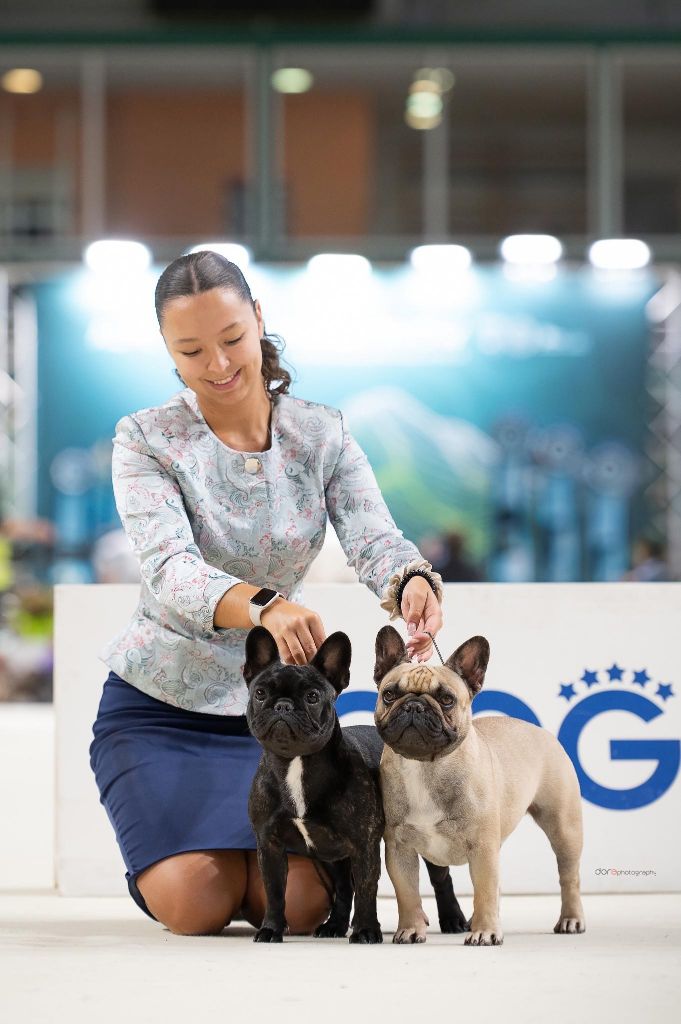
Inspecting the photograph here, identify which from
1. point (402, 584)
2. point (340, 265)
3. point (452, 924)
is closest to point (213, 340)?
point (402, 584)

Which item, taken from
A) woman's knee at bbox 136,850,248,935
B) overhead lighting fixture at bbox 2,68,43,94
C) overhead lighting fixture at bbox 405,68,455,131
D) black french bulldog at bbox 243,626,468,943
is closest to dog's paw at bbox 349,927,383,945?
black french bulldog at bbox 243,626,468,943

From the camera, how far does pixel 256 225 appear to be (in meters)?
11.1

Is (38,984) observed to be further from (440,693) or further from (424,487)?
(424,487)

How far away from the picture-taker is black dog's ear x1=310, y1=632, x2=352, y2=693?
8.85 ft

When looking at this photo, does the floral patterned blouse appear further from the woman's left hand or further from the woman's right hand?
the woman's right hand

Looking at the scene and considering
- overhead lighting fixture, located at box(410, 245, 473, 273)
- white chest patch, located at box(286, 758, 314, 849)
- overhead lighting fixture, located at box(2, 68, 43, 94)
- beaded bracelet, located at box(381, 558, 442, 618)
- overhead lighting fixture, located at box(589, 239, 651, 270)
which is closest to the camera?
white chest patch, located at box(286, 758, 314, 849)

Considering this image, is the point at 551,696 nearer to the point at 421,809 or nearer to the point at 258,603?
the point at 421,809

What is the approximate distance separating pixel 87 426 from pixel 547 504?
3214 mm

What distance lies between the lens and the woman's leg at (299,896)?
2.95 metres

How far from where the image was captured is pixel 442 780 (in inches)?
104

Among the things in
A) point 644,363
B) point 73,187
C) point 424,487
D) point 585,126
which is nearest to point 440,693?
point 424,487

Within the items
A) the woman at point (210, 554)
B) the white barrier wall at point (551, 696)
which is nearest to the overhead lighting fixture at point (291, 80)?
the white barrier wall at point (551, 696)

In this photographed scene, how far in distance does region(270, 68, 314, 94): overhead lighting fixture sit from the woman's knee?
28.8 ft

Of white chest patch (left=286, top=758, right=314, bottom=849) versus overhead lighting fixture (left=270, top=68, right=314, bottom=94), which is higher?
overhead lighting fixture (left=270, top=68, right=314, bottom=94)
